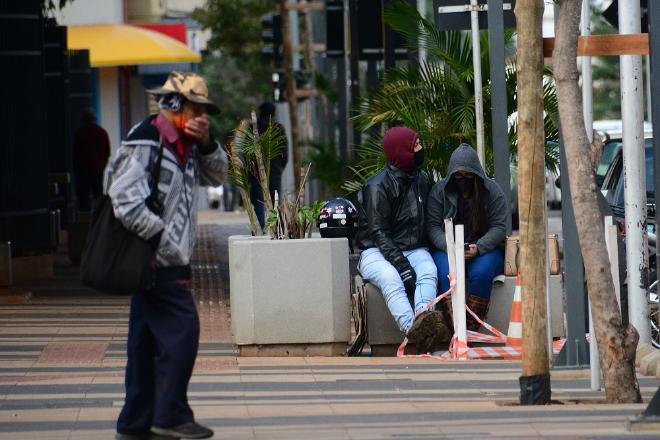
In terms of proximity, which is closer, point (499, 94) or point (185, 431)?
point (185, 431)

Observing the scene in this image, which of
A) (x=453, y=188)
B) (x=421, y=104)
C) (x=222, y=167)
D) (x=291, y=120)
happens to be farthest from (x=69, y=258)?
(x=291, y=120)

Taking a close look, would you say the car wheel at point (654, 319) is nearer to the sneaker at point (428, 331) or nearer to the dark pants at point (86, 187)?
the sneaker at point (428, 331)

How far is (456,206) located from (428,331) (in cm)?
101

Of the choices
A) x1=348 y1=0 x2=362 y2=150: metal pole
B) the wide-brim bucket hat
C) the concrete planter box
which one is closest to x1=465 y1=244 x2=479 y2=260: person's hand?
the concrete planter box

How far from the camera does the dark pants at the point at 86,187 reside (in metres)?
24.1

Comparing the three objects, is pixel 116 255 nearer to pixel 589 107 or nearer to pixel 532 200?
pixel 532 200

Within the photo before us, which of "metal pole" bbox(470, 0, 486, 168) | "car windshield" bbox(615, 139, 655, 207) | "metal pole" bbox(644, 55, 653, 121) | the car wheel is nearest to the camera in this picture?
"metal pole" bbox(644, 55, 653, 121)

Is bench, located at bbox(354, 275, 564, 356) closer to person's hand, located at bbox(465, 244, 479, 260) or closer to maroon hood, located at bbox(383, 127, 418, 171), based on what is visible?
person's hand, located at bbox(465, 244, 479, 260)

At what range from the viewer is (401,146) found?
11.7 meters

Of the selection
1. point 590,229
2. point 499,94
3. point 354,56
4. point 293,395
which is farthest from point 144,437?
point 354,56

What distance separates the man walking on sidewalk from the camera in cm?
709

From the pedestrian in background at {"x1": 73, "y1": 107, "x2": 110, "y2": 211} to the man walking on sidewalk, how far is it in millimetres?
16926

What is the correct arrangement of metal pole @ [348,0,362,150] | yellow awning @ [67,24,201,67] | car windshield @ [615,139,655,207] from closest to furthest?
car windshield @ [615,139,655,207] < metal pole @ [348,0,362,150] < yellow awning @ [67,24,201,67]

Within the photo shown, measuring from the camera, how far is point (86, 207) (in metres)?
24.2
